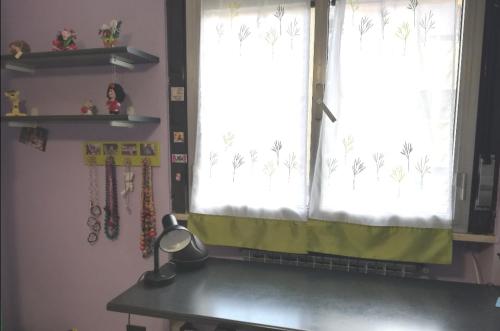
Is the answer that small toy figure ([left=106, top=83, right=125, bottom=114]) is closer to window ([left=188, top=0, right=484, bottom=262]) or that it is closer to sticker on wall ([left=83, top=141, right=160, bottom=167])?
sticker on wall ([left=83, top=141, right=160, bottom=167])

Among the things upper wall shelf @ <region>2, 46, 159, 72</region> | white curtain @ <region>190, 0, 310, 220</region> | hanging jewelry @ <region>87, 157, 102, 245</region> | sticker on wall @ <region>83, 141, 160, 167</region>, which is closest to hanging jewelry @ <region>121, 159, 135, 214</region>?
sticker on wall @ <region>83, 141, 160, 167</region>

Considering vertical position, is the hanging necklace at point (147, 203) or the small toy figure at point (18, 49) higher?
the small toy figure at point (18, 49)

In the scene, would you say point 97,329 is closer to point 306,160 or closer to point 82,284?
point 82,284

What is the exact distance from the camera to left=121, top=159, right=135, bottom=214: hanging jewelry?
1864mm

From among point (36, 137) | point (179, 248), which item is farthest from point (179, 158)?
point (36, 137)

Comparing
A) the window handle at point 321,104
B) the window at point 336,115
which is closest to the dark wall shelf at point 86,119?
the window at point 336,115

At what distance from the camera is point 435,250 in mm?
1480

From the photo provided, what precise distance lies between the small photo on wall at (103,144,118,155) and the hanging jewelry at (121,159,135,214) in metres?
0.09

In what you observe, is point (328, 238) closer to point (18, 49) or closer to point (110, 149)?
point (110, 149)

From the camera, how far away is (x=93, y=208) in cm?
197

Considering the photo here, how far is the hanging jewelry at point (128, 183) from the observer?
6.12 feet

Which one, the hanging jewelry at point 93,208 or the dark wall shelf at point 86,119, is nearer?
the dark wall shelf at point 86,119

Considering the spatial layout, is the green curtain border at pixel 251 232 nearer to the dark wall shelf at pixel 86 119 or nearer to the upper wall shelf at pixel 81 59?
the dark wall shelf at pixel 86 119

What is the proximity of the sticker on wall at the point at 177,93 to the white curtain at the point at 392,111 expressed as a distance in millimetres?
754
